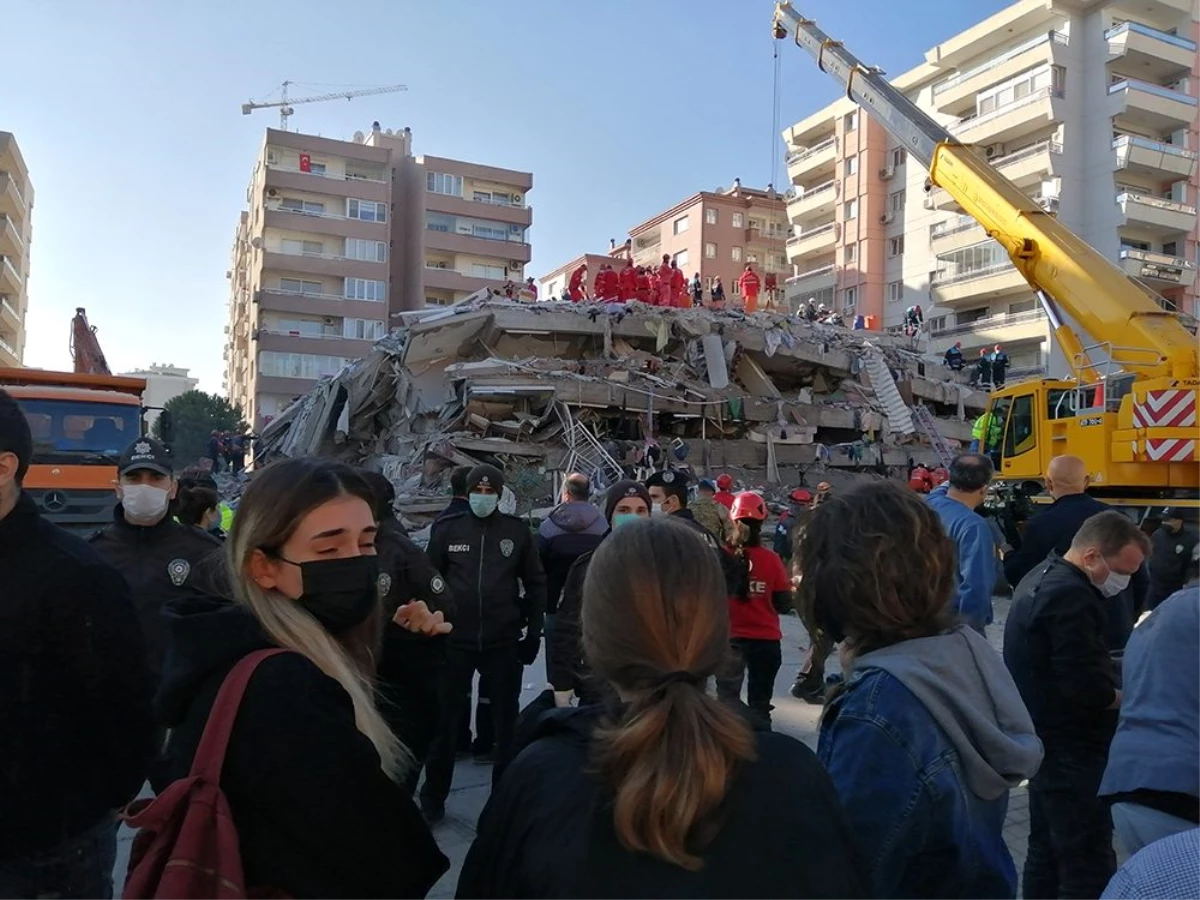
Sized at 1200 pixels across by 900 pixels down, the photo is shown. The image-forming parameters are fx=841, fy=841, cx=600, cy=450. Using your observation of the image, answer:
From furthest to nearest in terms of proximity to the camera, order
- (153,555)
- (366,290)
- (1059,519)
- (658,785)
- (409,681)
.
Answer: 1. (366,290)
2. (1059,519)
3. (153,555)
4. (409,681)
5. (658,785)

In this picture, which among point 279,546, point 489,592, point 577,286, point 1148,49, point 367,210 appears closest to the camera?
point 279,546

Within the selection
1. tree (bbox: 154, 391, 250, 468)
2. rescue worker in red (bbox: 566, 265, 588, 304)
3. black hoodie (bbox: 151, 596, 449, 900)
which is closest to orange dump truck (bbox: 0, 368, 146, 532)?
black hoodie (bbox: 151, 596, 449, 900)

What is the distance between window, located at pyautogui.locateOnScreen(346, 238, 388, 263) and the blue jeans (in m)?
50.4

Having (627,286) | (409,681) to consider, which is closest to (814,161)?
(627,286)

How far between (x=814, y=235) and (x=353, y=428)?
34374 millimetres

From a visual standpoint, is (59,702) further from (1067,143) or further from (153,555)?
(1067,143)

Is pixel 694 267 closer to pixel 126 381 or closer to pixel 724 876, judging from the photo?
pixel 126 381

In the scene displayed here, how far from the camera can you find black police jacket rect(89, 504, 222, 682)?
3.64 meters

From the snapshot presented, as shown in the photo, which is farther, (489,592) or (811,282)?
(811,282)

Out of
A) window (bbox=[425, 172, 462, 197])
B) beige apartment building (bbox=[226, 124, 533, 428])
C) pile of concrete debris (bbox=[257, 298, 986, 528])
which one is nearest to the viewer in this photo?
pile of concrete debris (bbox=[257, 298, 986, 528])

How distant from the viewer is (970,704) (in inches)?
69.6

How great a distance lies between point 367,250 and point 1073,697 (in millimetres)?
50848

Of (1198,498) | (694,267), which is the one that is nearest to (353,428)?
(1198,498)

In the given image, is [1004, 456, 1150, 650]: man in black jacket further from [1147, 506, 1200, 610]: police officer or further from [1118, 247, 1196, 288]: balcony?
[1118, 247, 1196, 288]: balcony
